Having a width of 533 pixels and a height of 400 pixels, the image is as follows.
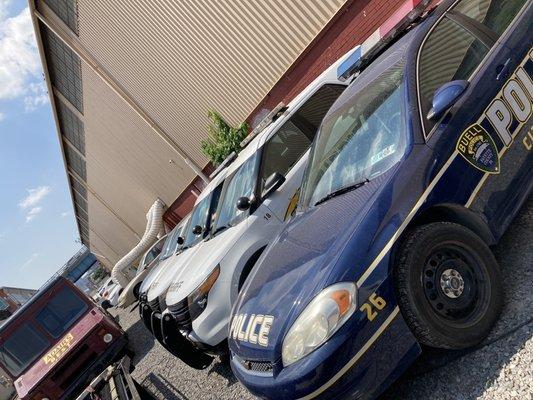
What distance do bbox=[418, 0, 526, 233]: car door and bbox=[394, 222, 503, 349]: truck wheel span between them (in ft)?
1.12

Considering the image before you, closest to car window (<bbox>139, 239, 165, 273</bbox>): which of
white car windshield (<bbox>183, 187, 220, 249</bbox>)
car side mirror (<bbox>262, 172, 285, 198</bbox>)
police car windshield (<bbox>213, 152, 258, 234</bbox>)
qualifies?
white car windshield (<bbox>183, 187, 220, 249</bbox>)

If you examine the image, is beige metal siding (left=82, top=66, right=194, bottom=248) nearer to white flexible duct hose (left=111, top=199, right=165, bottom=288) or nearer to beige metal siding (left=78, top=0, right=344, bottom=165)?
white flexible duct hose (left=111, top=199, right=165, bottom=288)

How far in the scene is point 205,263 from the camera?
5203mm

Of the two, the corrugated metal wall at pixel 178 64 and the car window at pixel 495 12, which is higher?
the corrugated metal wall at pixel 178 64

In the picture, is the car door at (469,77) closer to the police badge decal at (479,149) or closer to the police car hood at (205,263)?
the police badge decal at (479,149)

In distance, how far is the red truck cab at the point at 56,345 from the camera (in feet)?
27.5

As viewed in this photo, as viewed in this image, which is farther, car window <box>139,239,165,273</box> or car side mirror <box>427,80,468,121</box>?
car window <box>139,239,165,273</box>

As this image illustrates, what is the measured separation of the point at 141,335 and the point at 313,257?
8.92m

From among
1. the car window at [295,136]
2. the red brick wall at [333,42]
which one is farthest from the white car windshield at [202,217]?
the red brick wall at [333,42]

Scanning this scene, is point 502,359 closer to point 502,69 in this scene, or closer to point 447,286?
point 447,286

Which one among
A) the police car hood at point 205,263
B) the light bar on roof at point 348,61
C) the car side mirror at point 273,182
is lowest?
the police car hood at point 205,263

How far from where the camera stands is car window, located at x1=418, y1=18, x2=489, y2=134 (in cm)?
348

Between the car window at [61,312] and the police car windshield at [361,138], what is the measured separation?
6.83 metres

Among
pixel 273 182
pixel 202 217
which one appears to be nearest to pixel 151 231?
pixel 202 217
